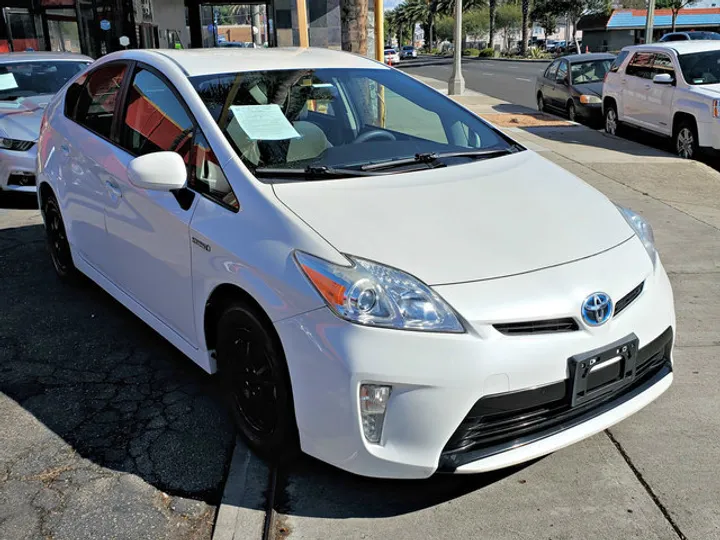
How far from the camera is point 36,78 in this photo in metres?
9.21

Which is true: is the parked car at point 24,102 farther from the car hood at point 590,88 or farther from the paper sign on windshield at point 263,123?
the car hood at point 590,88

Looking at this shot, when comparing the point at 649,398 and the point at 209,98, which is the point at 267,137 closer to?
the point at 209,98

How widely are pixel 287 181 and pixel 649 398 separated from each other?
1760 mm

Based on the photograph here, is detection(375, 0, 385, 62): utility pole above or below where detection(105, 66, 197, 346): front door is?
above

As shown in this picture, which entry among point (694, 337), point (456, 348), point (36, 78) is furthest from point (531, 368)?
point (36, 78)

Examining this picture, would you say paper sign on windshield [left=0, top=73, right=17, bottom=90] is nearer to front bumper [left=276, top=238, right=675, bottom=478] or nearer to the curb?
the curb

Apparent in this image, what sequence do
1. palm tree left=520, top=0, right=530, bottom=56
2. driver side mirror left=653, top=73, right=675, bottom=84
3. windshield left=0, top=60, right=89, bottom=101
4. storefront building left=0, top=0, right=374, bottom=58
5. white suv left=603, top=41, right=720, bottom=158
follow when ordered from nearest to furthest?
windshield left=0, top=60, right=89, bottom=101
white suv left=603, top=41, right=720, bottom=158
driver side mirror left=653, top=73, right=675, bottom=84
storefront building left=0, top=0, right=374, bottom=58
palm tree left=520, top=0, right=530, bottom=56

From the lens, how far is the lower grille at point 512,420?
263 centimetres

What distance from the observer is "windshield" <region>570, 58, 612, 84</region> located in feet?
52.9

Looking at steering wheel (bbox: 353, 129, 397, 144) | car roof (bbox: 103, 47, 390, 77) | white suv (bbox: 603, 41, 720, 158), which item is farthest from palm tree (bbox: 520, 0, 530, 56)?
steering wheel (bbox: 353, 129, 397, 144)

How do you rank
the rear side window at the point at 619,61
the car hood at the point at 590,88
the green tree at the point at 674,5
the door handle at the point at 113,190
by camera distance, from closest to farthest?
the door handle at the point at 113,190
the rear side window at the point at 619,61
the car hood at the point at 590,88
the green tree at the point at 674,5

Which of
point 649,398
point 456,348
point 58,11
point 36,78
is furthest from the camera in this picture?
point 58,11

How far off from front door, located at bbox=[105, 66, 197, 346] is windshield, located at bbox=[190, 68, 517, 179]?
0.28 meters

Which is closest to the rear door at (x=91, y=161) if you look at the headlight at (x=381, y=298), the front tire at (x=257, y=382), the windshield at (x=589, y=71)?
the front tire at (x=257, y=382)
